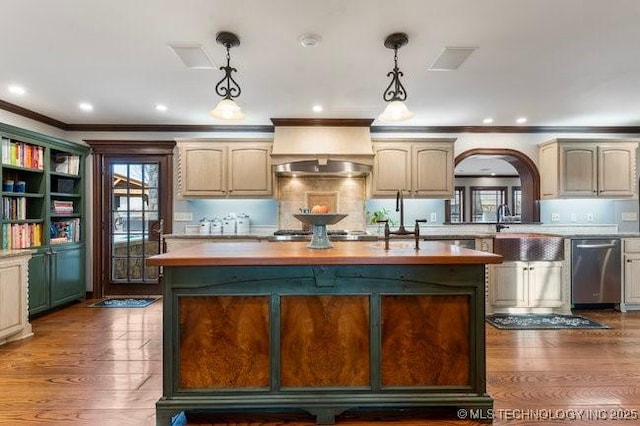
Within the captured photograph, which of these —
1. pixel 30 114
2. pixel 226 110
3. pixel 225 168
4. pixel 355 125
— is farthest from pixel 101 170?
pixel 355 125

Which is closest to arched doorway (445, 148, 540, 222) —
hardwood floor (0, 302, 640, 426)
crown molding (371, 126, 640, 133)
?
crown molding (371, 126, 640, 133)

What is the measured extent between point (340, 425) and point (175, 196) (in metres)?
3.96

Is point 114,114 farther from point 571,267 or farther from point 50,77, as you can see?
point 571,267

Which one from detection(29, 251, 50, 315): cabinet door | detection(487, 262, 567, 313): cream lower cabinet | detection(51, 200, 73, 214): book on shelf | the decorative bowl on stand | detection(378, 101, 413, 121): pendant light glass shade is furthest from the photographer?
detection(51, 200, 73, 214): book on shelf

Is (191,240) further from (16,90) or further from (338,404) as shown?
(338,404)

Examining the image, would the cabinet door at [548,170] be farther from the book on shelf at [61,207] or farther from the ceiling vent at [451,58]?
the book on shelf at [61,207]

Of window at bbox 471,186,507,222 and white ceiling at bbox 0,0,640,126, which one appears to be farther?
window at bbox 471,186,507,222

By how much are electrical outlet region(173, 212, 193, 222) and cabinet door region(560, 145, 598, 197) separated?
16.5 feet

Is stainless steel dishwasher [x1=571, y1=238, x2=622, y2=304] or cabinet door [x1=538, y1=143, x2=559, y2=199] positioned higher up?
cabinet door [x1=538, y1=143, x2=559, y2=199]

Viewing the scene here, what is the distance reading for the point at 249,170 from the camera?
15.4 ft

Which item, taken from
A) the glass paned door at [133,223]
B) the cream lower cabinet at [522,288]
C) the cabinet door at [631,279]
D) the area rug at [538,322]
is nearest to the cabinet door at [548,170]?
the cabinet door at [631,279]

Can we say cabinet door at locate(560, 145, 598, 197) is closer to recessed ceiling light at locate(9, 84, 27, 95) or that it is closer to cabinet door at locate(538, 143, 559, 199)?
cabinet door at locate(538, 143, 559, 199)

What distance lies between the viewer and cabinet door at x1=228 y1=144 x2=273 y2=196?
15.3 feet

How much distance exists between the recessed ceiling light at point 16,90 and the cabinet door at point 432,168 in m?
4.39
